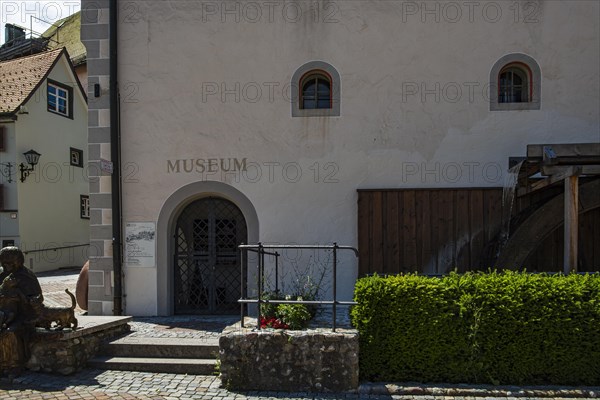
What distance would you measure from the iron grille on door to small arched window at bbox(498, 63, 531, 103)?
495 cm

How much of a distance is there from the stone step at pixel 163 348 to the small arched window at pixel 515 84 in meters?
5.79

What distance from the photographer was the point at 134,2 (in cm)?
786

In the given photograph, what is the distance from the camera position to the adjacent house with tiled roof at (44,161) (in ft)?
52.9

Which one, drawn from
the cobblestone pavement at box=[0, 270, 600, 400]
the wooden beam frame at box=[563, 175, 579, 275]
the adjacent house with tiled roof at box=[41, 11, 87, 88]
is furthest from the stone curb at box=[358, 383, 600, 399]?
the adjacent house with tiled roof at box=[41, 11, 87, 88]

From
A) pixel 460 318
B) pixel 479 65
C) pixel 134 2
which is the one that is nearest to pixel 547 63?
pixel 479 65

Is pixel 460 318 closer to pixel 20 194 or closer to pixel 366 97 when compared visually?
pixel 366 97

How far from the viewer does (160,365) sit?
5.66 meters

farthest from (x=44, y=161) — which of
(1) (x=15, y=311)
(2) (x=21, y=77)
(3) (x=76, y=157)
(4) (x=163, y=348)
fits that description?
(4) (x=163, y=348)

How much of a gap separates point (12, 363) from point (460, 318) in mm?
5224

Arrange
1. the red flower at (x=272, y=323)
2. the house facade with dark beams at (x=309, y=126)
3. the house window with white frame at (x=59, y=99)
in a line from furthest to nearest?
the house window with white frame at (x=59, y=99), the house facade with dark beams at (x=309, y=126), the red flower at (x=272, y=323)

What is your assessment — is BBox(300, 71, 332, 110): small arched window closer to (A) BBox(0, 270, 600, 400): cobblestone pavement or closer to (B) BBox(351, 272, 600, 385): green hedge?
(B) BBox(351, 272, 600, 385): green hedge

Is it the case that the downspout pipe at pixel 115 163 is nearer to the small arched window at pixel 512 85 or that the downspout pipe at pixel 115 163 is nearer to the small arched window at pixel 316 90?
the small arched window at pixel 316 90

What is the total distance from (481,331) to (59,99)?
743 inches

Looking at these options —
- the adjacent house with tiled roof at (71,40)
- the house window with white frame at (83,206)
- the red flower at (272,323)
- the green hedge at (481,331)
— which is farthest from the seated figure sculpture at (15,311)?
the adjacent house with tiled roof at (71,40)
